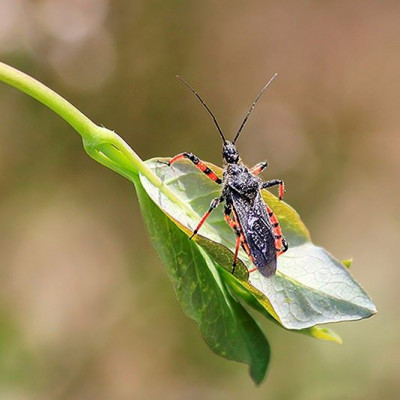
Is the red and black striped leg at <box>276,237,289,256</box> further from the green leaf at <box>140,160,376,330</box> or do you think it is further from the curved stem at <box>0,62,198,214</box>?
the curved stem at <box>0,62,198,214</box>

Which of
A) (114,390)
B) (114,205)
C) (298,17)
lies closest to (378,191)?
(298,17)

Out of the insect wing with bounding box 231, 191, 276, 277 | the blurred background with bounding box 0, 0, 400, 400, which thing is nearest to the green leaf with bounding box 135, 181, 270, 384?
the insect wing with bounding box 231, 191, 276, 277

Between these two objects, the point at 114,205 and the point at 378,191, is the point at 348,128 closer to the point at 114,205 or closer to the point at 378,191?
the point at 378,191

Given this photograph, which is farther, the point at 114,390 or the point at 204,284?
the point at 114,390

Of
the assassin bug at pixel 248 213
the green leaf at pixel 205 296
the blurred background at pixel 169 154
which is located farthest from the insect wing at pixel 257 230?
the blurred background at pixel 169 154

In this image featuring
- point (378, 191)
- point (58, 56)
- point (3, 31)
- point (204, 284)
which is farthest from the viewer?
point (378, 191)

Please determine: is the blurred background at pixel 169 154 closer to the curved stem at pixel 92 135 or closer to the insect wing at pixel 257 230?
the insect wing at pixel 257 230

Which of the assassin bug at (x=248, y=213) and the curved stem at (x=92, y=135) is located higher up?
the assassin bug at (x=248, y=213)
